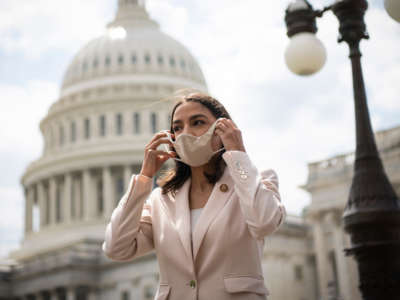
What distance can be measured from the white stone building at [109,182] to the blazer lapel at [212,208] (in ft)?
129

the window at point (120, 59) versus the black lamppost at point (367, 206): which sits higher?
the window at point (120, 59)

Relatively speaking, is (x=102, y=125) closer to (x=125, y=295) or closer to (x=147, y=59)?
(x=147, y=59)

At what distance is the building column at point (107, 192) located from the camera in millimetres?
72250

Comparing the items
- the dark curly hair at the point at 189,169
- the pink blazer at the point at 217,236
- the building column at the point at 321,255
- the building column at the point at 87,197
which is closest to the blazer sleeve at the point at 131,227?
the pink blazer at the point at 217,236

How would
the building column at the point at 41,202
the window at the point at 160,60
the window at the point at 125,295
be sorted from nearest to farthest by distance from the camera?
the window at the point at 125,295
the building column at the point at 41,202
the window at the point at 160,60

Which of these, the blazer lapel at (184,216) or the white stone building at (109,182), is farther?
the white stone building at (109,182)

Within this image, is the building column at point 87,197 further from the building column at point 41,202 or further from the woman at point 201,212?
the woman at point 201,212

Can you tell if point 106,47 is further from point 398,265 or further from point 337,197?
point 398,265

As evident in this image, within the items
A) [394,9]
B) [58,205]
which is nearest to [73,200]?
[58,205]

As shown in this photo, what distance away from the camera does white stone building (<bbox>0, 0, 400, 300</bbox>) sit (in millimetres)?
51031

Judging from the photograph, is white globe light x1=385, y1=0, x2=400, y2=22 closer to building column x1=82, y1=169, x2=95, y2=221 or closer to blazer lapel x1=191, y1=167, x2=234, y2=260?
blazer lapel x1=191, y1=167, x2=234, y2=260

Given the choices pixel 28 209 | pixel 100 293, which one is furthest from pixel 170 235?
pixel 28 209

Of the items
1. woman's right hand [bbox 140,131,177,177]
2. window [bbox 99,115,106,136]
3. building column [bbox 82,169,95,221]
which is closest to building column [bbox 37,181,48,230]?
building column [bbox 82,169,95,221]

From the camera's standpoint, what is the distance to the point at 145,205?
195 inches
